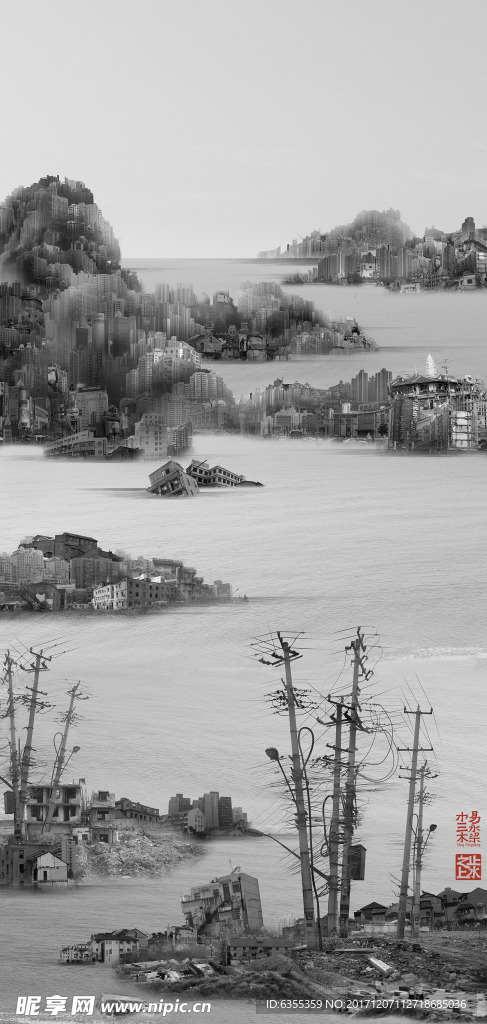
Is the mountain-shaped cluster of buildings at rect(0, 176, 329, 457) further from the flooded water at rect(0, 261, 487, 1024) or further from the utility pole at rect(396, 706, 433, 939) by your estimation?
the utility pole at rect(396, 706, 433, 939)

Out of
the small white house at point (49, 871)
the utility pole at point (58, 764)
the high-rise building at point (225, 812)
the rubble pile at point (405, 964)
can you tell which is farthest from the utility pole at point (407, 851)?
the utility pole at point (58, 764)

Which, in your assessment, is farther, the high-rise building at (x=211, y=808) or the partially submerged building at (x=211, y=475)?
the partially submerged building at (x=211, y=475)

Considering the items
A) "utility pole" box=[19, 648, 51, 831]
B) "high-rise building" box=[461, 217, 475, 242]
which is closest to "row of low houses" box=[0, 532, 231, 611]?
"utility pole" box=[19, 648, 51, 831]

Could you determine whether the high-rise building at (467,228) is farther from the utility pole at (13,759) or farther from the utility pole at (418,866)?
the utility pole at (13,759)

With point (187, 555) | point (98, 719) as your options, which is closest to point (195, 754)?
point (98, 719)

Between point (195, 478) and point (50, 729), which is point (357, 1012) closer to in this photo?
point (50, 729)

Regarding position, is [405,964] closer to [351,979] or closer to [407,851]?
[351,979]
